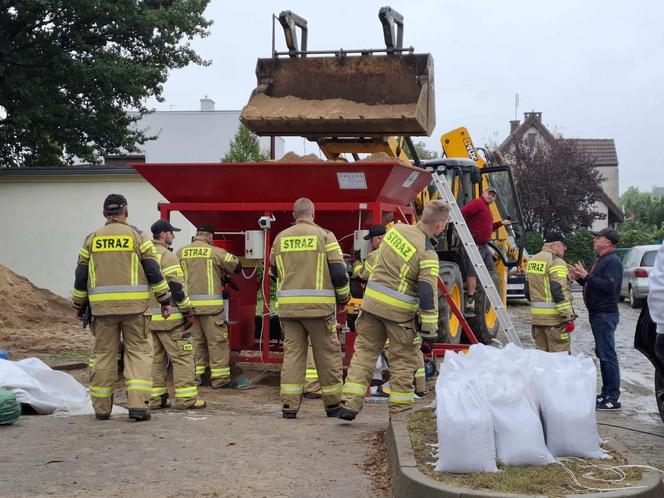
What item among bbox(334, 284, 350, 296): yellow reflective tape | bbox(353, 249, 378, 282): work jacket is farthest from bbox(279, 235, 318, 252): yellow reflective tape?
bbox(353, 249, 378, 282): work jacket

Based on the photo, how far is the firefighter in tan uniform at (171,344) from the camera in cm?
803

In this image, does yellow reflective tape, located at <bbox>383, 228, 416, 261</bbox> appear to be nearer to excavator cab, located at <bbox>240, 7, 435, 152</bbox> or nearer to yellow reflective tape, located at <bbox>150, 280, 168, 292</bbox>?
yellow reflective tape, located at <bbox>150, 280, 168, 292</bbox>

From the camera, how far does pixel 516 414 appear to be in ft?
16.0

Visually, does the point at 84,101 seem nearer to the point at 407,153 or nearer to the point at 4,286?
the point at 4,286

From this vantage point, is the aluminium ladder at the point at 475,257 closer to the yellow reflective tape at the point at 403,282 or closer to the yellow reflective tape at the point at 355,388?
the yellow reflective tape at the point at 403,282

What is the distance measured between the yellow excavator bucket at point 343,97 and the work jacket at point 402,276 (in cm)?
274

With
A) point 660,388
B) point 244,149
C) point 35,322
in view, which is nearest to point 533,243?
point 244,149

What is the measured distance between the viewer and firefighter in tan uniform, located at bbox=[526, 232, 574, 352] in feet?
29.7

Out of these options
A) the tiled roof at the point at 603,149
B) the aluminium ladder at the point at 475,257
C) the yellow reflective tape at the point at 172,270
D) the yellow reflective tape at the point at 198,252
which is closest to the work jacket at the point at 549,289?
the aluminium ladder at the point at 475,257

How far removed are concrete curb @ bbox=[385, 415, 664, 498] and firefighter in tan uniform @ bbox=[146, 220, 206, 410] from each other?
316 cm

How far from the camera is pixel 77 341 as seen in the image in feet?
44.3

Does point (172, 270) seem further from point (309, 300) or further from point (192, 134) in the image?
point (192, 134)

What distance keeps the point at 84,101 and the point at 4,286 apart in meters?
5.96

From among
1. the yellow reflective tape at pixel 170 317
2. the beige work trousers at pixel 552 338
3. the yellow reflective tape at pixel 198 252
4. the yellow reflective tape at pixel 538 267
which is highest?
the yellow reflective tape at pixel 198 252
